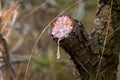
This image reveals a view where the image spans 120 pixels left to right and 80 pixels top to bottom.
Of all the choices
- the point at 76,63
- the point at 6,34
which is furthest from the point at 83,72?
the point at 6,34

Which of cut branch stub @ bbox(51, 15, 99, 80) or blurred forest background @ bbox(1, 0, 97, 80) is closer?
cut branch stub @ bbox(51, 15, 99, 80)

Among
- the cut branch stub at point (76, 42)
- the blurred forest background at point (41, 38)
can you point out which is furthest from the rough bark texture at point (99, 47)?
the blurred forest background at point (41, 38)

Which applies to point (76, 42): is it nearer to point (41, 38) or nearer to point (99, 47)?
point (99, 47)

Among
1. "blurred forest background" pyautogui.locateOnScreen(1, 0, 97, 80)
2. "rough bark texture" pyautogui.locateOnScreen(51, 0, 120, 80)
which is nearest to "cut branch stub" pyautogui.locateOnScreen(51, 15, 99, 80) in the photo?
"rough bark texture" pyautogui.locateOnScreen(51, 0, 120, 80)

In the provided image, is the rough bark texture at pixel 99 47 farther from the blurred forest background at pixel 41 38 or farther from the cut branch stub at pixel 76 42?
the blurred forest background at pixel 41 38

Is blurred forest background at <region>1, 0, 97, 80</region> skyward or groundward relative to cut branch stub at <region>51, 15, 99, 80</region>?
groundward

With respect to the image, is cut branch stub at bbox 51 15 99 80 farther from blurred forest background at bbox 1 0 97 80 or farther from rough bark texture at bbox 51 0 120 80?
blurred forest background at bbox 1 0 97 80

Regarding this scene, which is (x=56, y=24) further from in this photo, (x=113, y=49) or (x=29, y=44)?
(x=29, y=44)
